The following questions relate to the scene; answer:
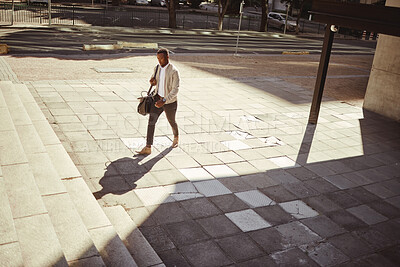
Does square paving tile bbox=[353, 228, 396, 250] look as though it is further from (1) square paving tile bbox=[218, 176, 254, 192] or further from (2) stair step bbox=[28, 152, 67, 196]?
(2) stair step bbox=[28, 152, 67, 196]

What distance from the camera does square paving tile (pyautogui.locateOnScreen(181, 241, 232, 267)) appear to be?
4.90 metres

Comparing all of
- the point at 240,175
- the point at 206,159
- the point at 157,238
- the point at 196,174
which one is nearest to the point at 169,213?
the point at 157,238

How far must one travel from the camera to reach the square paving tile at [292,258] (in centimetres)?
506

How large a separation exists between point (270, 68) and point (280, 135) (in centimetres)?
998

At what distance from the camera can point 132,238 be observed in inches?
200

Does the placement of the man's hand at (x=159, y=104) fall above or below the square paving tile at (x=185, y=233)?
above

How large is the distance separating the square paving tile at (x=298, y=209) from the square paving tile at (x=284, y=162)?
57.4 inches

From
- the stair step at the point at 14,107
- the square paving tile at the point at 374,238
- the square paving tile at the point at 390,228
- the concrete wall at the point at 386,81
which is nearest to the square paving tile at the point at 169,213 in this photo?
the square paving tile at the point at 374,238

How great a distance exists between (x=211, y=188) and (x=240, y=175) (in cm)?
83

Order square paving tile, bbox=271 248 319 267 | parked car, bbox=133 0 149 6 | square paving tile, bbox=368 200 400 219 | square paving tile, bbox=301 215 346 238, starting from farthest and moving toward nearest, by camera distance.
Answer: parked car, bbox=133 0 149 6 < square paving tile, bbox=368 200 400 219 < square paving tile, bbox=301 215 346 238 < square paving tile, bbox=271 248 319 267

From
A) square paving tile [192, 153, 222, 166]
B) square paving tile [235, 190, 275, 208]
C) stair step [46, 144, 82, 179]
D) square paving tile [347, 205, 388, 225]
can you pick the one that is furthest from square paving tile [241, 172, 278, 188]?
stair step [46, 144, 82, 179]

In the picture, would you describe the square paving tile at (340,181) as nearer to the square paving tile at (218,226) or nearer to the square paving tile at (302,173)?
the square paving tile at (302,173)

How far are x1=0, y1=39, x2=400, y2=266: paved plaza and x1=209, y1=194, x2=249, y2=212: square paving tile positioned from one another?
0.02 m

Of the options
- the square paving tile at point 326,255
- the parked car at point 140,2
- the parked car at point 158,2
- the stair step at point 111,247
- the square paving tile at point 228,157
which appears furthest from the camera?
the parked car at point 158,2
